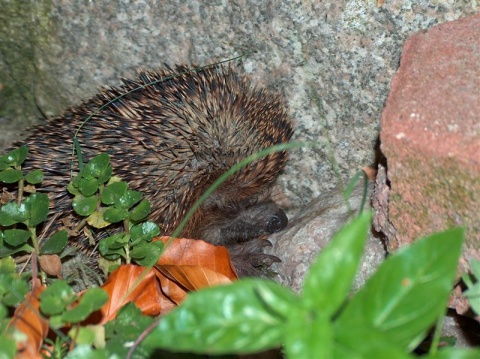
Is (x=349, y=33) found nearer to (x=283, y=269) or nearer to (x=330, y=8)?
(x=330, y=8)

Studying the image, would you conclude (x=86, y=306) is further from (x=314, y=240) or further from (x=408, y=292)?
(x=314, y=240)

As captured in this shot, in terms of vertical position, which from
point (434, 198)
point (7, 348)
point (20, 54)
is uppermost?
point (434, 198)

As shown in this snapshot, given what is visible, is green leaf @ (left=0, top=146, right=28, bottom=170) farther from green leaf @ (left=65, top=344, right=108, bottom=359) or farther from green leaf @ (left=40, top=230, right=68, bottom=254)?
green leaf @ (left=65, top=344, right=108, bottom=359)

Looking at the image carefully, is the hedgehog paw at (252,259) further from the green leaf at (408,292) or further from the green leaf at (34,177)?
the green leaf at (408,292)

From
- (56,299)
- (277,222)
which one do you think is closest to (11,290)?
(56,299)

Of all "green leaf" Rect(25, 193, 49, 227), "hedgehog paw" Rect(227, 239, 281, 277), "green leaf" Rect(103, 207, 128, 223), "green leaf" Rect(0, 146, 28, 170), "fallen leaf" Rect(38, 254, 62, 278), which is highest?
"green leaf" Rect(0, 146, 28, 170)

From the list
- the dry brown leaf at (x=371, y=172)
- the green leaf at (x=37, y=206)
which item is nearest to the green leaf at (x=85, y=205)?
the green leaf at (x=37, y=206)

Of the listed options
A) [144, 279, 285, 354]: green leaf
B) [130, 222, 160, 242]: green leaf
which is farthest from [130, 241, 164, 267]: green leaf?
[144, 279, 285, 354]: green leaf
